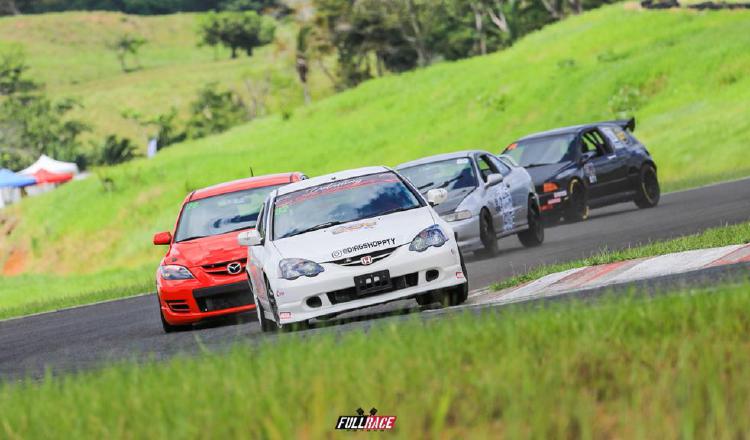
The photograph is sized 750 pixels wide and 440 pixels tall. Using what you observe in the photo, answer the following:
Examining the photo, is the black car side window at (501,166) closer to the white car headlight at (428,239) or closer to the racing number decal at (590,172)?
the racing number decal at (590,172)

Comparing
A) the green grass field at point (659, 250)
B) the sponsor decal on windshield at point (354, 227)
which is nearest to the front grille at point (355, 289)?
the sponsor decal on windshield at point (354, 227)

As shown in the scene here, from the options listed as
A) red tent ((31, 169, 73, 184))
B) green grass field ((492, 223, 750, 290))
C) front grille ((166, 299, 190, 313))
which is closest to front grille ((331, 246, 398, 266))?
green grass field ((492, 223, 750, 290))

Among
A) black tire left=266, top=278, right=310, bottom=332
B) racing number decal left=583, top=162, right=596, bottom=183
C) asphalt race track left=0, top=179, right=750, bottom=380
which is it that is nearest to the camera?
black tire left=266, top=278, right=310, bottom=332

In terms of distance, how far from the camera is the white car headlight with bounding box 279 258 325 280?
12625 millimetres

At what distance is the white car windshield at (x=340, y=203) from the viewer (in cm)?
1357

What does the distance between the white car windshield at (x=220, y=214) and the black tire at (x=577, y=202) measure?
9.17 m

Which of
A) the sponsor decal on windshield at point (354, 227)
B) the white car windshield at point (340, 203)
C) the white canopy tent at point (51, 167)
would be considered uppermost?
the white car windshield at point (340, 203)

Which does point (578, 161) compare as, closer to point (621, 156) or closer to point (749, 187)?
point (621, 156)

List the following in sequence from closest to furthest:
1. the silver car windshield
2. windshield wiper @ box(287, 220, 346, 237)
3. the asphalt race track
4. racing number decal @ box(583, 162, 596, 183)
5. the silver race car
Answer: the asphalt race track
windshield wiper @ box(287, 220, 346, 237)
the silver race car
racing number decal @ box(583, 162, 596, 183)
the silver car windshield

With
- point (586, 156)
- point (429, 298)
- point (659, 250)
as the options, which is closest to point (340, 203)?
point (429, 298)

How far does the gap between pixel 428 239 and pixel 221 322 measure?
15.2ft

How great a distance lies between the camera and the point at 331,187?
1416 centimetres

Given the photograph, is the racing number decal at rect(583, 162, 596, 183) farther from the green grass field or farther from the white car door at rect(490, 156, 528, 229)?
the green grass field

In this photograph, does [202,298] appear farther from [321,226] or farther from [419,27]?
[419,27]
